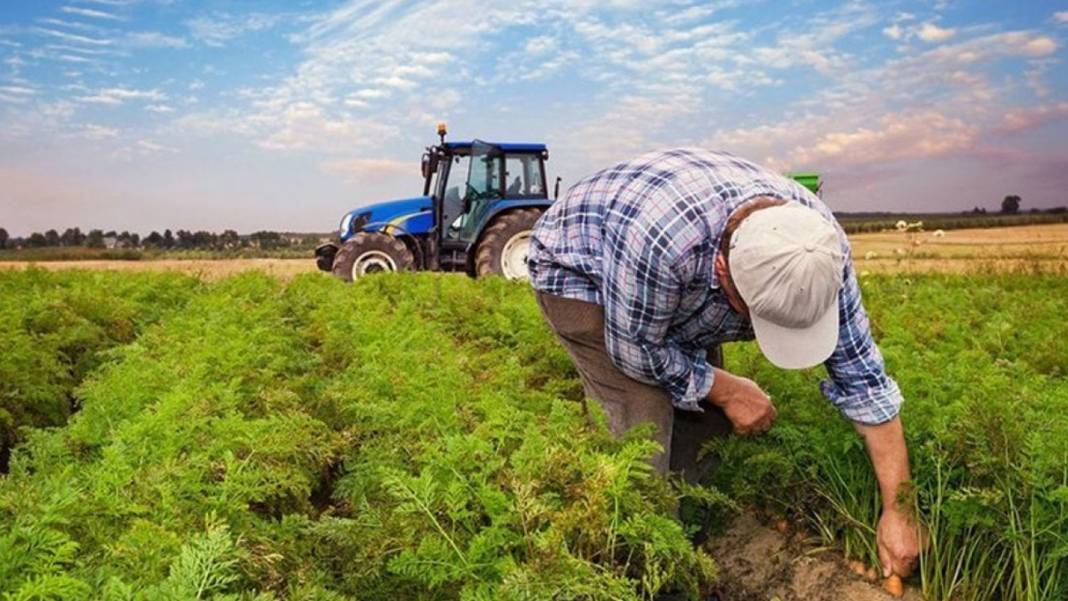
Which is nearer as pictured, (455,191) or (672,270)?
(672,270)

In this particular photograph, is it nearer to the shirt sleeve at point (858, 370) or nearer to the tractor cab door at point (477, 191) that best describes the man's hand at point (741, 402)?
the shirt sleeve at point (858, 370)

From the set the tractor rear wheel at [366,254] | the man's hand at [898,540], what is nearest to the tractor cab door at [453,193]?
the tractor rear wheel at [366,254]

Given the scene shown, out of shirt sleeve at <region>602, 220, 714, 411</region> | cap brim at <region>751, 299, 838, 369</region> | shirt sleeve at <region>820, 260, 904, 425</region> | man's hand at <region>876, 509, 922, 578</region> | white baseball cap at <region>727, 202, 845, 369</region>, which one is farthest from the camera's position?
man's hand at <region>876, 509, 922, 578</region>

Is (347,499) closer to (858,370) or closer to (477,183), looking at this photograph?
(858,370)

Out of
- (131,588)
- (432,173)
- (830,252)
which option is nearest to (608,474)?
(830,252)

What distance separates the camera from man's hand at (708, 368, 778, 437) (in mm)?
4426

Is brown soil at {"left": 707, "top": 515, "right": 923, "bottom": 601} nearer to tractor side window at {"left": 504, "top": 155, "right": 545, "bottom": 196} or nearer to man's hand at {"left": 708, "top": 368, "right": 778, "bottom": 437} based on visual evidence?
man's hand at {"left": 708, "top": 368, "right": 778, "bottom": 437}

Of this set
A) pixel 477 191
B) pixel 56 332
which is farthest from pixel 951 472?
pixel 477 191

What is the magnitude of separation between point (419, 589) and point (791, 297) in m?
1.62

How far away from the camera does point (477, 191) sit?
53.8 ft

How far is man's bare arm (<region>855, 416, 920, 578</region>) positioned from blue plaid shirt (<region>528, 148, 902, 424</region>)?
0.11 meters

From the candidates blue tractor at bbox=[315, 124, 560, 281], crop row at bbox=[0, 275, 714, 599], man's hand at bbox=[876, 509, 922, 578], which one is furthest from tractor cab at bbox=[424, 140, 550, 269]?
man's hand at bbox=[876, 509, 922, 578]

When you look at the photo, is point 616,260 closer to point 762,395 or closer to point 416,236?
point 762,395

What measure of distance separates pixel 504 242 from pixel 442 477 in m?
12.3
